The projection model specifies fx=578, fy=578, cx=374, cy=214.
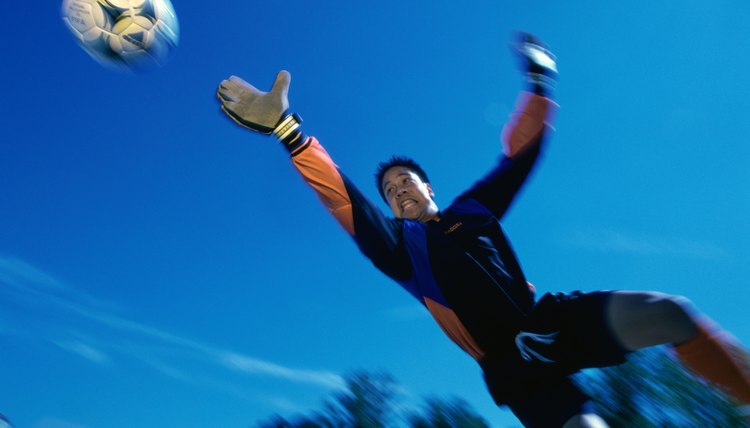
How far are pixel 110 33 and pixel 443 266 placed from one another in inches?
125

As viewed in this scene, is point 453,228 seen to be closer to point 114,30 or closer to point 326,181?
point 326,181

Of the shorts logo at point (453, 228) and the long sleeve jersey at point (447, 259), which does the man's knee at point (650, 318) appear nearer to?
the long sleeve jersey at point (447, 259)

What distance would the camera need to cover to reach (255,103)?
2.88 metres

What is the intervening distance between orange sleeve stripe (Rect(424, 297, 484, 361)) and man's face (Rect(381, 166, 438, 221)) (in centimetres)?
61

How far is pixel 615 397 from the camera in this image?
15578 mm

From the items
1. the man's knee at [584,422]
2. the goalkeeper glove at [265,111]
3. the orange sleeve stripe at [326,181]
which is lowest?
the man's knee at [584,422]

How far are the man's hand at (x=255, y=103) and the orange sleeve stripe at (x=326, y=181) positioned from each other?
0.22 m

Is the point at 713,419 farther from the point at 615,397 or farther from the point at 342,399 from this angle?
the point at 342,399

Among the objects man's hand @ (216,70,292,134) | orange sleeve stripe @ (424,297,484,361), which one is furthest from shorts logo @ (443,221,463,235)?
man's hand @ (216,70,292,134)

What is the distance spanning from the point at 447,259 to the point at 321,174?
74 centimetres

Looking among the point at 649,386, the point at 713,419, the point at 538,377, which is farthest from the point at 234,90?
the point at 649,386

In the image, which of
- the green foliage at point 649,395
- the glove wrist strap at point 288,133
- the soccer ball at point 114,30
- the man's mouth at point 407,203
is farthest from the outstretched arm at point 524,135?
the green foliage at point 649,395

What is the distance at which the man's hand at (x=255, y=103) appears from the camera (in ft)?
9.34

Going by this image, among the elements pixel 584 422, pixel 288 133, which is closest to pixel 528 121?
pixel 288 133
